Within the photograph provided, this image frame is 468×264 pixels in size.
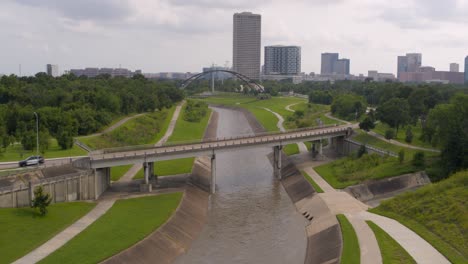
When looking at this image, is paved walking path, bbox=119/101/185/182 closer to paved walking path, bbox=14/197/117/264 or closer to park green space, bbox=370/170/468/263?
paved walking path, bbox=14/197/117/264

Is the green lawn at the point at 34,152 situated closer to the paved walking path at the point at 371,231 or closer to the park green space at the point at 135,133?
the park green space at the point at 135,133

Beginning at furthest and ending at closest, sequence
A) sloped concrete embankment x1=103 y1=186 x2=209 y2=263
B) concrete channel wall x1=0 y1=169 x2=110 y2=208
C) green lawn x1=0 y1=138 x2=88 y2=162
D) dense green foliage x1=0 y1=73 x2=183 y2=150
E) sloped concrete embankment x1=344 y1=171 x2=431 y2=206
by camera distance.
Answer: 1. dense green foliage x1=0 y1=73 x2=183 y2=150
2. sloped concrete embankment x1=344 y1=171 x2=431 y2=206
3. green lawn x1=0 y1=138 x2=88 y2=162
4. concrete channel wall x1=0 y1=169 x2=110 y2=208
5. sloped concrete embankment x1=103 y1=186 x2=209 y2=263

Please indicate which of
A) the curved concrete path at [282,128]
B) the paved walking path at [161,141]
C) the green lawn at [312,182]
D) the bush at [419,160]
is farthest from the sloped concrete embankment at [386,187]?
the curved concrete path at [282,128]

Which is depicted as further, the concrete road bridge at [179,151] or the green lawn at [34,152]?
the green lawn at [34,152]

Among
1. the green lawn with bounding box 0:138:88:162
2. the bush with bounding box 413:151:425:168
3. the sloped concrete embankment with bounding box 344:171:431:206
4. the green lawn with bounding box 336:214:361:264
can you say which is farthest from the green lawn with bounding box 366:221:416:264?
the green lawn with bounding box 0:138:88:162

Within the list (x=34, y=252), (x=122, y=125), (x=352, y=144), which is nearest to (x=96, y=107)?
(x=122, y=125)
